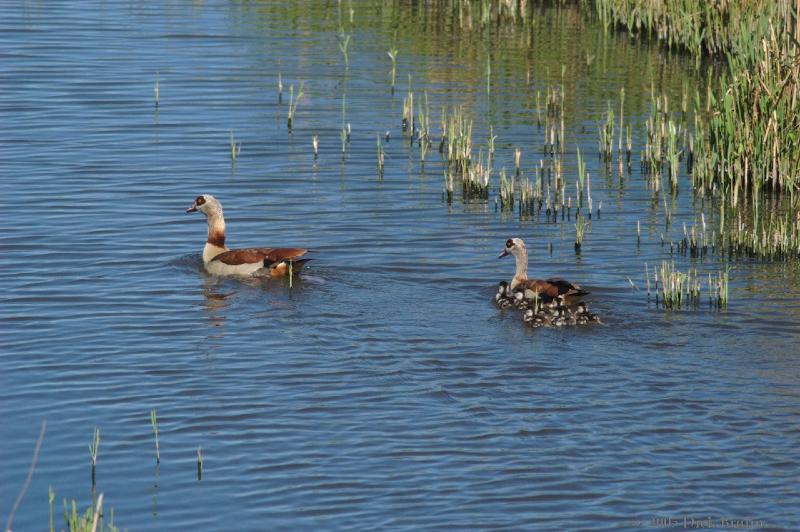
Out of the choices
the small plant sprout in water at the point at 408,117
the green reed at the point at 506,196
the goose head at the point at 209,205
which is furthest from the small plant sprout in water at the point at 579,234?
the small plant sprout in water at the point at 408,117

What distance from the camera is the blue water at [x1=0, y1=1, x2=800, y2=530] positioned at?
9.52m

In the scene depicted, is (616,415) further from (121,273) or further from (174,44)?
(174,44)

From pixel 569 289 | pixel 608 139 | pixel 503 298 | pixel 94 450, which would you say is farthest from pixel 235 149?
pixel 94 450

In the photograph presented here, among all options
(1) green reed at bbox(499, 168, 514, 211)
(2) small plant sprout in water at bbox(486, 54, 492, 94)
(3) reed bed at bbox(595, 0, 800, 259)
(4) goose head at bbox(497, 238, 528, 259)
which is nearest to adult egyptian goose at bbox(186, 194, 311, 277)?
(4) goose head at bbox(497, 238, 528, 259)

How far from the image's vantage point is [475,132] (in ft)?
70.6

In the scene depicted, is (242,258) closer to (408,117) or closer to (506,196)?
(506,196)

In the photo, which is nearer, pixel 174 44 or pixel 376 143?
pixel 376 143

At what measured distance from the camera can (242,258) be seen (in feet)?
48.3

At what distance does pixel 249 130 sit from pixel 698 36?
9.90 m

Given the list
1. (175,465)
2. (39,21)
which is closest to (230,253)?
(175,465)

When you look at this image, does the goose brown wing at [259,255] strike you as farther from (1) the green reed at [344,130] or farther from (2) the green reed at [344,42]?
(2) the green reed at [344,42]

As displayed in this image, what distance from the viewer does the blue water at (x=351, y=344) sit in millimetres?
9516

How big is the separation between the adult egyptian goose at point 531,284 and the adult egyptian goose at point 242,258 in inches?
86.0

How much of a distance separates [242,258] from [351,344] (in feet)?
8.68
